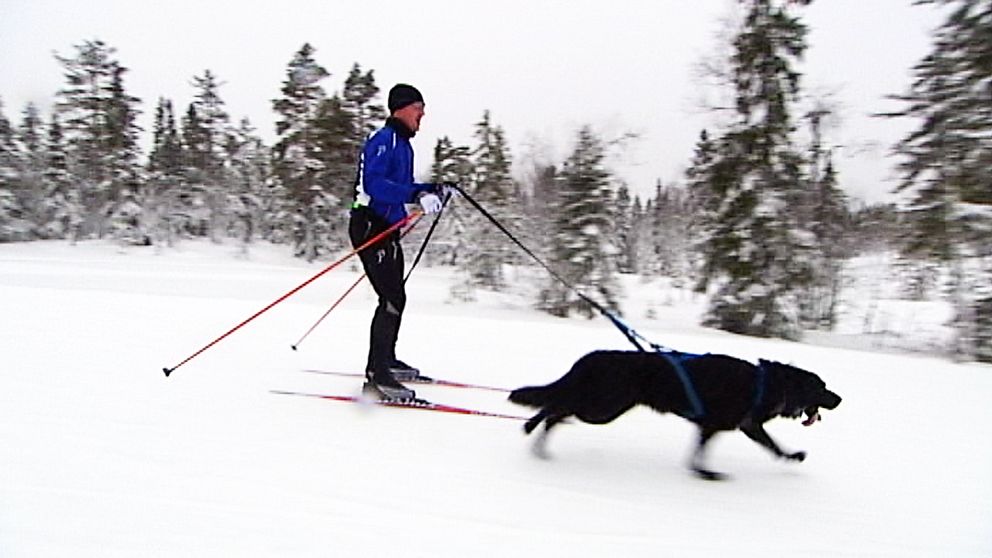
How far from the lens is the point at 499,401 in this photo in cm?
470

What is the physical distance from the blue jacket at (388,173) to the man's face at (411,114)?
0.14ft

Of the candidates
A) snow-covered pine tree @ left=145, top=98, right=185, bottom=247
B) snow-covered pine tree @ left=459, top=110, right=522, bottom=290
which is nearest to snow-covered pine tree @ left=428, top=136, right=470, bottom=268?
snow-covered pine tree @ left=459, top=110, right=522, bottom=290

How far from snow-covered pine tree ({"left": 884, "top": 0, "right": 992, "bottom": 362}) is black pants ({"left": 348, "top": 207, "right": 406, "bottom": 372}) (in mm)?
11588

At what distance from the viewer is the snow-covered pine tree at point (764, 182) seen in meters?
15.2

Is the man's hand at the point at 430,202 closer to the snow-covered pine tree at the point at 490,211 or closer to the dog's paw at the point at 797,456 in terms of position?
the dog's paw at the point at 797,456

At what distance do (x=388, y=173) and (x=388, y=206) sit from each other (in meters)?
0.27

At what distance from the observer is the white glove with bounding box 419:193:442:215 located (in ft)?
14.3

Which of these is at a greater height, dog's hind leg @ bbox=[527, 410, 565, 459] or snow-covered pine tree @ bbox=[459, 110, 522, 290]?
snow-covered pine tree @ bbox=[459, 110, 522, 290]

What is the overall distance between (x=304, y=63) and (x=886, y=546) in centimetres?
4069

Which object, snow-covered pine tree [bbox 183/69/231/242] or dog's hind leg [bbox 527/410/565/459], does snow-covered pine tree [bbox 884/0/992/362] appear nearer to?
dog's hind leg [bbox 527/410/565/459]

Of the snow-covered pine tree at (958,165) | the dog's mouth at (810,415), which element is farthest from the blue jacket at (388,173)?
the snow-covered pine tree at (958,165)

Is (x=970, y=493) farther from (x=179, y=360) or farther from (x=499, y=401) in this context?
(x=179, y=360)

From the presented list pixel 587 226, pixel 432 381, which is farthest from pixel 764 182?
pixel 432 381

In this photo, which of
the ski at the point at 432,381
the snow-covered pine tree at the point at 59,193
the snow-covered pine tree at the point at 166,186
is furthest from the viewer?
the snow-covered pine tree at the point at 59,193
